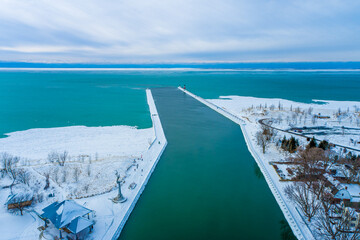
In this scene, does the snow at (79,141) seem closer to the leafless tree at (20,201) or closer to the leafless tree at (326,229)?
the leafless tree at (20,201)

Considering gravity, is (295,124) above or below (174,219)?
above

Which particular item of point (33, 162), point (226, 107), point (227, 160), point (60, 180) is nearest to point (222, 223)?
point (227, 160)

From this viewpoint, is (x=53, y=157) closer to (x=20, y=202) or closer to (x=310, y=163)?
(x=20, y=202)

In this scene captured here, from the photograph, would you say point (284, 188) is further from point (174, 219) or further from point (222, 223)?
point (174, 219)

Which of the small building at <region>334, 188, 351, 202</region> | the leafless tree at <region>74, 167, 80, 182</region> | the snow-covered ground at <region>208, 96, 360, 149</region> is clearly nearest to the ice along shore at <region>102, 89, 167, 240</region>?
the leafless tree at <region>74, 167, 80, 182</region>

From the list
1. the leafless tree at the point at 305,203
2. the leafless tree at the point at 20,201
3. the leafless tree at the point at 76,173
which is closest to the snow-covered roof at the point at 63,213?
the leafless tree at the point at 20,201

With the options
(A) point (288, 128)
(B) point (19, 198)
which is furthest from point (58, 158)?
(A) point (288, 128)
